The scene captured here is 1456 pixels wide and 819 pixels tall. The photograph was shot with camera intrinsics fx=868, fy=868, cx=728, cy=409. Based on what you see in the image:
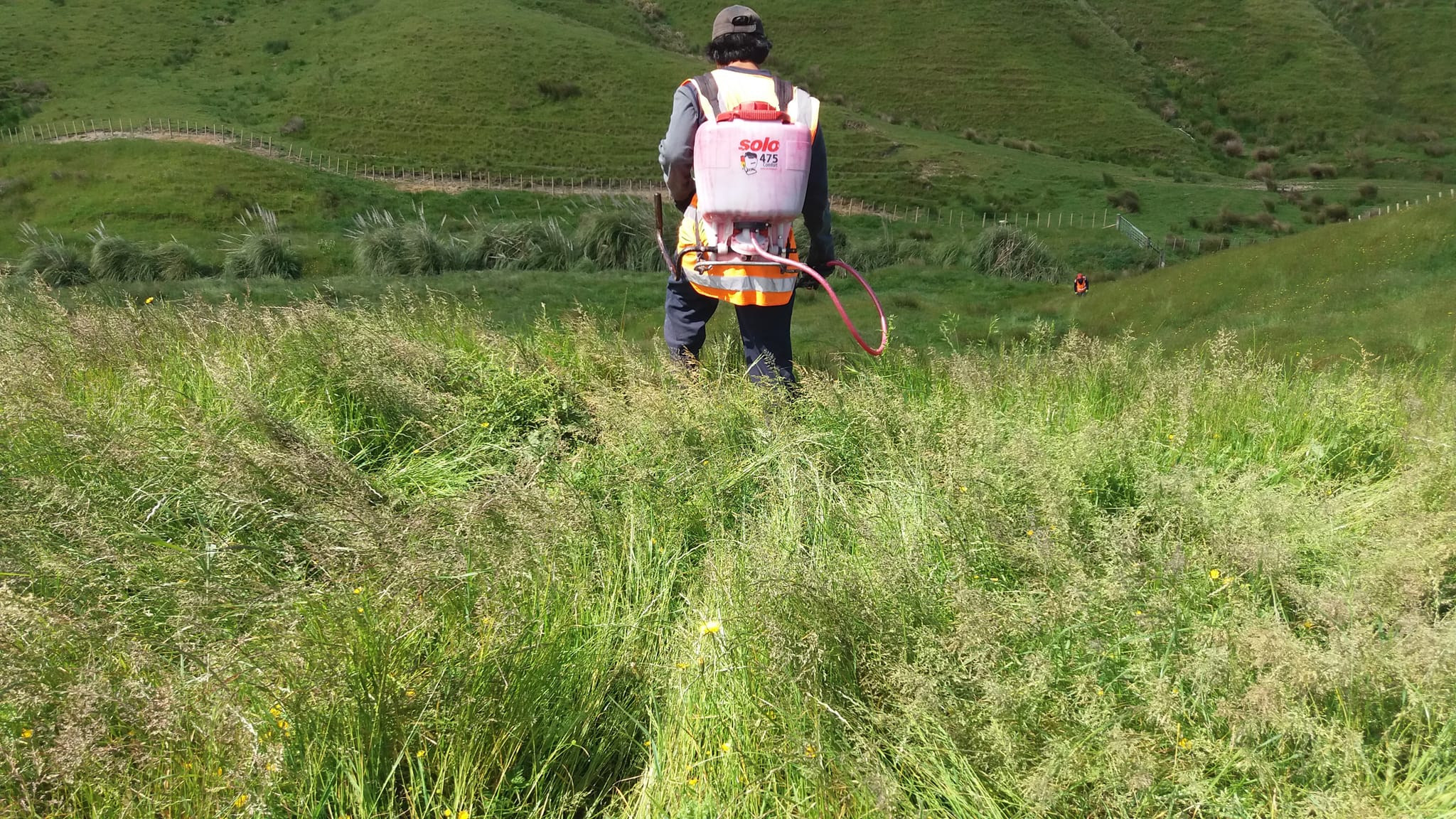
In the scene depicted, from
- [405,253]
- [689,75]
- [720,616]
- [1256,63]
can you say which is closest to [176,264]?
[405,253]

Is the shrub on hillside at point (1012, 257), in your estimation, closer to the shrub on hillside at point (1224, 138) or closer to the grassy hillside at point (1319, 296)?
the grassy hillside at point (1319, 296)

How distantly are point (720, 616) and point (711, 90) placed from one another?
319cm

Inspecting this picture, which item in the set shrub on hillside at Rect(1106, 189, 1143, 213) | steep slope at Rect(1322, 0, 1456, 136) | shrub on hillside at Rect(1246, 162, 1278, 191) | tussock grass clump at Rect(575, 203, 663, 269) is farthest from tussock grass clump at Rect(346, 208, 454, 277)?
steep slope at Rect(1322, 0, 1456, 136)

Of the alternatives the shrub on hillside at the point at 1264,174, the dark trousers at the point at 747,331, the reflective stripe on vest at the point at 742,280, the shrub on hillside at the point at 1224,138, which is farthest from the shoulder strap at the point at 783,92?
the shrub on hillside at the point at 1224,138

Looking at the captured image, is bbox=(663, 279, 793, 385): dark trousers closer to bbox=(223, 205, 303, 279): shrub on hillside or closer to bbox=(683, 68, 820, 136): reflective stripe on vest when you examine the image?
bbox=(683, 68, 820, 136): reflective stripe on vest

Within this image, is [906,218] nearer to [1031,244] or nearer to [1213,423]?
[1031,244]

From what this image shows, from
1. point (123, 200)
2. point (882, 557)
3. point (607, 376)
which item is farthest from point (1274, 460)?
point (123, 200)

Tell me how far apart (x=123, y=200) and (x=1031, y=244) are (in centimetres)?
4038

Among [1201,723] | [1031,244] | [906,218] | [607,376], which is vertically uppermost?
[1201,723]

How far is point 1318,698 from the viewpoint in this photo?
7.59 ft

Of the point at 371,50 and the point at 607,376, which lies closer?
the point at 607,376

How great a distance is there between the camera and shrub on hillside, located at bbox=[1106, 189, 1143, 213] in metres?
49.1

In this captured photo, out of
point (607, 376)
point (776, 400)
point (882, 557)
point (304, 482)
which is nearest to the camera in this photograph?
point (882, 557)

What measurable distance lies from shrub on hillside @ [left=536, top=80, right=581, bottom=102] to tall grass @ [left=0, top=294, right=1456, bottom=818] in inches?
2513
